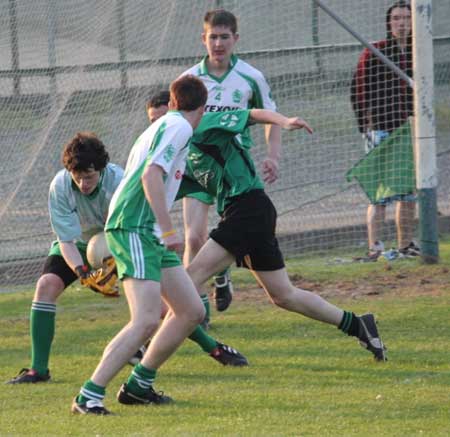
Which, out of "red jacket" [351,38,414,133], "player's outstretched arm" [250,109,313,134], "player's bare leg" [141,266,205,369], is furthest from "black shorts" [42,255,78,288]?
"red jacket" [351,38,414,133]

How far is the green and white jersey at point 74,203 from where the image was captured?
7137 mm

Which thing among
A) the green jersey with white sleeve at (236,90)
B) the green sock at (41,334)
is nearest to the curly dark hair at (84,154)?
the green sock at (41,334)

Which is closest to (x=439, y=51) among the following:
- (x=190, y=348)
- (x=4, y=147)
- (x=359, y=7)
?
(x=359, y=7)

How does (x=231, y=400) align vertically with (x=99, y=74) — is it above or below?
below

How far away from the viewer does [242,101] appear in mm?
8516

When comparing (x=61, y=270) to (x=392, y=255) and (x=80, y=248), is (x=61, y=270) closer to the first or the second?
(x=80, y=248)

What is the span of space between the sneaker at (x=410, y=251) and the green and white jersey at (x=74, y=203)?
4.65 metres

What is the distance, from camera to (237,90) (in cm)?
851

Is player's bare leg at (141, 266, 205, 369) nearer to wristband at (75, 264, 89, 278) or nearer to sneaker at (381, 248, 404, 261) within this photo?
wristband at (75, 264, 89, 278)

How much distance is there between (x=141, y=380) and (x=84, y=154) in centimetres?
128

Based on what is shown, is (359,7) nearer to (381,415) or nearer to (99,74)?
(99,74)

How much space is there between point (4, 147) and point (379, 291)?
12.1ft

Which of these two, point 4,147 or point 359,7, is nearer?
point 4,147

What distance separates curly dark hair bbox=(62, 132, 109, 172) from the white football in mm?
460
